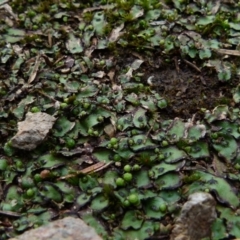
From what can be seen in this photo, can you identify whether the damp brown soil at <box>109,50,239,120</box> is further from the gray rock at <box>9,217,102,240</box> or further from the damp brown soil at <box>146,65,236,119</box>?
the gray rock at <box>9,217,102,240</box>

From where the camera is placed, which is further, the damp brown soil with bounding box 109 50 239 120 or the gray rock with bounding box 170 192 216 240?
the damp brown soil with bounding box 109 50 239 120

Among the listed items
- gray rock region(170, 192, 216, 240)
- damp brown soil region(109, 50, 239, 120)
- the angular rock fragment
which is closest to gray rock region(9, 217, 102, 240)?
gray rock region(170, 192, 216, 240)

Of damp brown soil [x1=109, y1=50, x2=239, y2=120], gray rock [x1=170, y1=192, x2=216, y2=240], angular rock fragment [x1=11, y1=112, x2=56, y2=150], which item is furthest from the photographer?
damp brown soil [x1=109, y1=50, x2=239, y2=120]

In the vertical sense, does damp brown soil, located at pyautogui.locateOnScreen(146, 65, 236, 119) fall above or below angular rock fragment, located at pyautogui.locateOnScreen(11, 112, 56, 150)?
below

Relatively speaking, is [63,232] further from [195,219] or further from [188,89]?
[188,89]

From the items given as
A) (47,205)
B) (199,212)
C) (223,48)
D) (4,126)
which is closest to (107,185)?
(47,205)

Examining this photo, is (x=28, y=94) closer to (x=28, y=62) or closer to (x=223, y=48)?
(x=28, y=62)

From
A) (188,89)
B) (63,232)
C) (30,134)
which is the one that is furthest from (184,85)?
(63,232)
